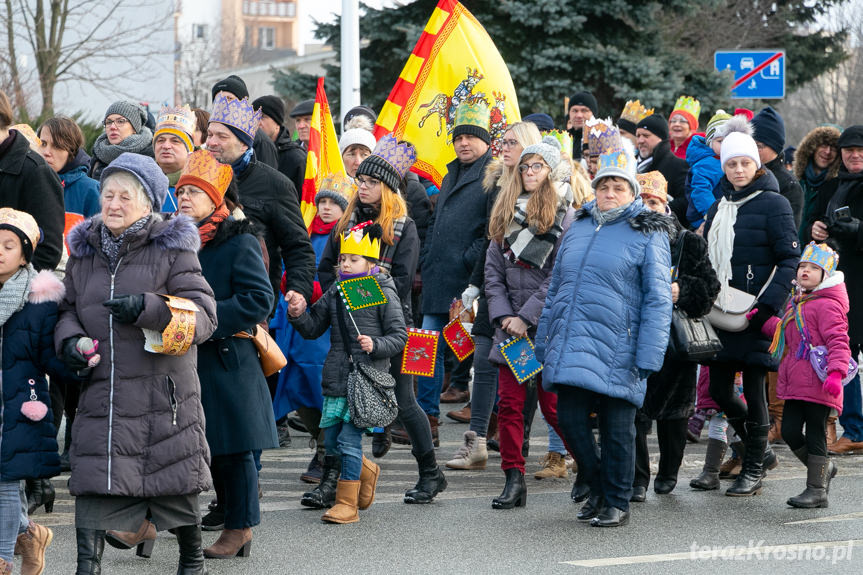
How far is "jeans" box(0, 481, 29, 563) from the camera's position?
561 centimetres

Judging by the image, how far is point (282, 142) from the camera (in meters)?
10.1

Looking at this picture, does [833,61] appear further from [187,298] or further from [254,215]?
[187,298]

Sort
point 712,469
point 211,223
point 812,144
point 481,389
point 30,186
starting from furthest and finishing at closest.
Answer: point 812,144, point 481,389, point 712,469, point 30,186, point 211,223

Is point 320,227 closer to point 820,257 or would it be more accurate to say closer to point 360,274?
point 360,274

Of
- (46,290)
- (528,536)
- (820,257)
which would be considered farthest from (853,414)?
(46,290)

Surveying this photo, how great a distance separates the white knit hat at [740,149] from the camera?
26.6 feet

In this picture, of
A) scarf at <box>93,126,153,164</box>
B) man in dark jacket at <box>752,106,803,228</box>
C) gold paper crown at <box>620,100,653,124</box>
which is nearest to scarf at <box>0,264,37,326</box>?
scarf at <box>93,126,153,164</box>

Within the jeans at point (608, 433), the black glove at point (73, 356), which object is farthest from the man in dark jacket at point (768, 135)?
the black glove at point (73, 356)

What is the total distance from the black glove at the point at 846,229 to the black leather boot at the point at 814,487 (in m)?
2.36

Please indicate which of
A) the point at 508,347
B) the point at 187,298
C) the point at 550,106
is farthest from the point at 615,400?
the point at 550,106

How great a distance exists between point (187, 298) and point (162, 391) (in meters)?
0.41

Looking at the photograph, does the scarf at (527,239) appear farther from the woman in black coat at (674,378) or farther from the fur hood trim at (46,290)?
the fur hood trim at (46,290)

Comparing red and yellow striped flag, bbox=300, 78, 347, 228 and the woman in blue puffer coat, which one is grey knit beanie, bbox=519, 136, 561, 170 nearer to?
the woman in blue puffer coat

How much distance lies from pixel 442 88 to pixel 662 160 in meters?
1.95
